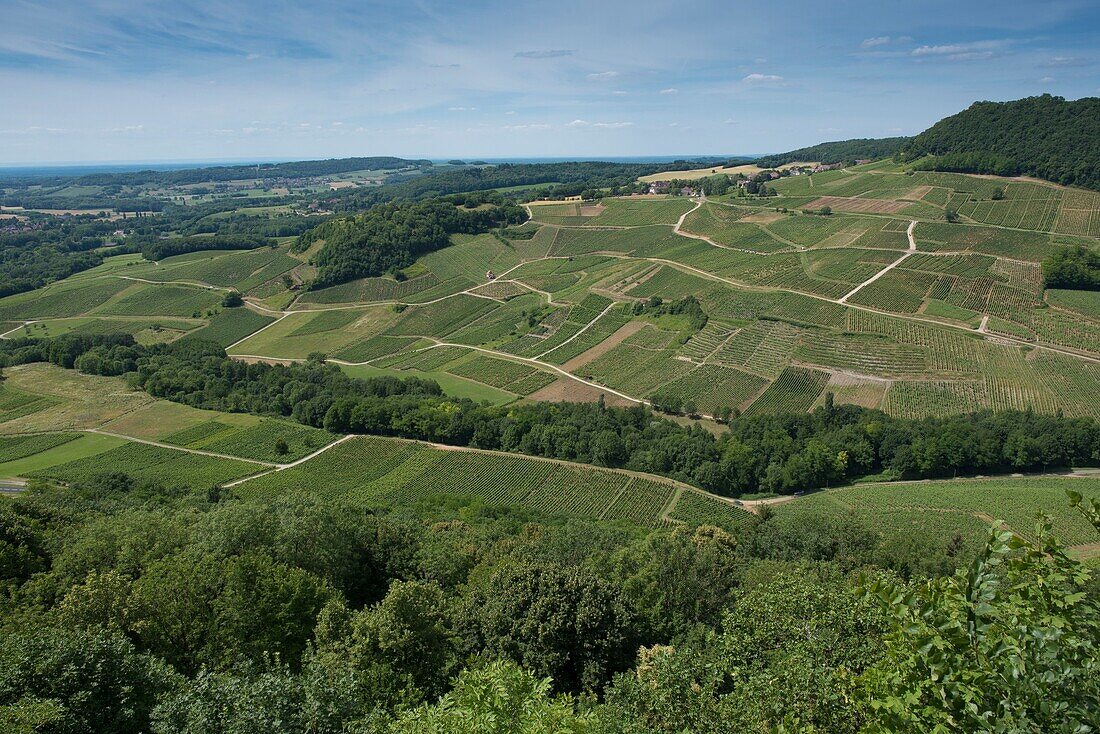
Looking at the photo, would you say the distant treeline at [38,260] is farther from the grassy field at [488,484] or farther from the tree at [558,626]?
the tree at [558,626]

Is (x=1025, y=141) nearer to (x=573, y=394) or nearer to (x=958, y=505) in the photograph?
(x=958, y=505)

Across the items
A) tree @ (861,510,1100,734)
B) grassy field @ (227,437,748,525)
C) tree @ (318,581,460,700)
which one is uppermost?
tree @ (861,510,1100,734)

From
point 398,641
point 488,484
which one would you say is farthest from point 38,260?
point 398,641

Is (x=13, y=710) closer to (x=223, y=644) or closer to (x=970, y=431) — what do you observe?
(x=223, y=644)

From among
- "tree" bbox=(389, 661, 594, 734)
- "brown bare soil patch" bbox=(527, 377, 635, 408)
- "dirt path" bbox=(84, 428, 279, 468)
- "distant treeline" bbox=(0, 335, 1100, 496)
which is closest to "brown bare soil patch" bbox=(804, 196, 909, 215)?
"distant treeline" bbox=(0, 335, 1100, 496)

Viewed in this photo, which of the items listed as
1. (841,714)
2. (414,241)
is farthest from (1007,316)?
(414,241)

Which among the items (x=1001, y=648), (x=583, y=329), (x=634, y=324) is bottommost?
(x=583, y=329)

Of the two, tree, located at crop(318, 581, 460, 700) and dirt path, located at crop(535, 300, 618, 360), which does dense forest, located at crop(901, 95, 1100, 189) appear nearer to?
dirt path, located at crop(535, 300, 618, 360)
